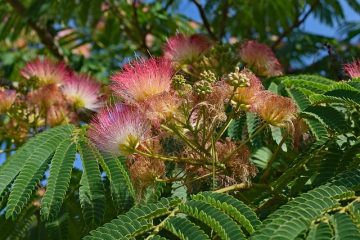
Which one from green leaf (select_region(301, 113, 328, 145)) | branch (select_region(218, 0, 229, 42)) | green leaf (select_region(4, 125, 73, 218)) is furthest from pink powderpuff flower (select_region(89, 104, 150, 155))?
branch (select_region(218, 0, 229, 42))

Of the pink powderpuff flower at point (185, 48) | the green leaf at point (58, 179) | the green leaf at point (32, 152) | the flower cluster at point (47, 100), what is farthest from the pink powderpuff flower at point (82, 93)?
the green leaf at point (58, 179)

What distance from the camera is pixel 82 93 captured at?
3.13 metres

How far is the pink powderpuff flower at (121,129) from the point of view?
2037 millimetres

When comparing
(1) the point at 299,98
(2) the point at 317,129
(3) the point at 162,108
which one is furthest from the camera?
(1) the point at 299,98

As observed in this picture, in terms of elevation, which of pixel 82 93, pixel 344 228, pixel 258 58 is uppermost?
pixel 82 93

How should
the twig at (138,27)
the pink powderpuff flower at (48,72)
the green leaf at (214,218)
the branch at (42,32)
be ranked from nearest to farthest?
1. the green leaf at (214,218)
2. the pink powderpuff flower at (48,72)
3. the branch at (42,32)
4. the twig at (138,27)

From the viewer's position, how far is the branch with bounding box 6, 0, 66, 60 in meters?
4.31

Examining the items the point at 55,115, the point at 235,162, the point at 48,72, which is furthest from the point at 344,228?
the point at 48,72

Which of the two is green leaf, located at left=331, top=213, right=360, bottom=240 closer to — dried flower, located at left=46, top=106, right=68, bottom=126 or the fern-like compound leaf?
the fern-like compound leaf

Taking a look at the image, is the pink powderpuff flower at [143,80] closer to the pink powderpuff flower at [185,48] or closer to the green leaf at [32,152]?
the green leaf at [32,152]

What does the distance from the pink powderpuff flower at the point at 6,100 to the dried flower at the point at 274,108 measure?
1282 mm

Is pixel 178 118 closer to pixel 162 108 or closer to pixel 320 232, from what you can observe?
pixel 162 108

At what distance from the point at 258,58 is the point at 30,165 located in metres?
1.19

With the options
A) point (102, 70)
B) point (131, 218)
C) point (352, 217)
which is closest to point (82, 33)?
point (102, 70)
